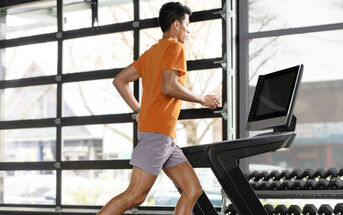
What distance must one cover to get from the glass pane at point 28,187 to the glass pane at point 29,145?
0.16 m

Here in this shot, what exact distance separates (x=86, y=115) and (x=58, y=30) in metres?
0.98

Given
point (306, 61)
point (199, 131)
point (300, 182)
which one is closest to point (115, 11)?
point (199, 131)

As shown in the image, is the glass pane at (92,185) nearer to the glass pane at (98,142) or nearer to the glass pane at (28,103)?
the glass pane at (98,142)

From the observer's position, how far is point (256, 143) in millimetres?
3025

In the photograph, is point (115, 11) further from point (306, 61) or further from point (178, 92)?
point (178, 92)

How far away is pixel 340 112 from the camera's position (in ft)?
15.8

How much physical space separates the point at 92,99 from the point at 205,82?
4.18 feet

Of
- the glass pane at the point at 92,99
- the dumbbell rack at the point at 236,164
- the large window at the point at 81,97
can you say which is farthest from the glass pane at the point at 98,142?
the dumbbell rack at the point at 236,164

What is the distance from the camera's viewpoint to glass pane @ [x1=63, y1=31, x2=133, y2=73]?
18.1 feet

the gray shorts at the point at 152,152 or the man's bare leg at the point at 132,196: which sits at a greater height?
the gray shorts at the point at 152,152

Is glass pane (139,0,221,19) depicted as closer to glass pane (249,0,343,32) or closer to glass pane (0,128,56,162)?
glass pane (249,0,343,32)

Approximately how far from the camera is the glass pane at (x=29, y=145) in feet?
19.4

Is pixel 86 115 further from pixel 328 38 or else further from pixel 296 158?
pixel 328 38

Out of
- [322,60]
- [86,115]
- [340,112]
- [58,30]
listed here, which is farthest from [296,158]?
[58,30]
